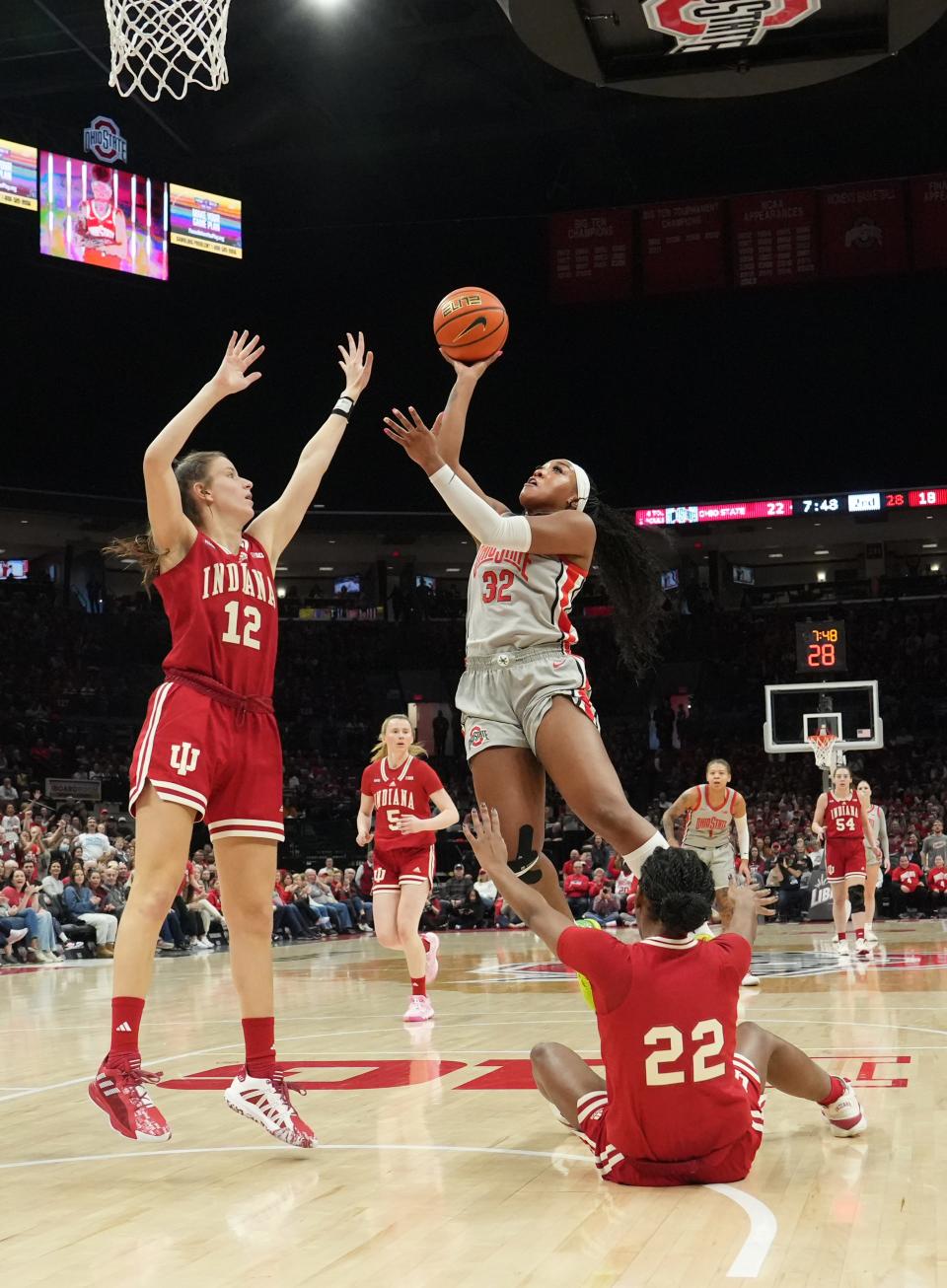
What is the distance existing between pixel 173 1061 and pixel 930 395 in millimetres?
27732

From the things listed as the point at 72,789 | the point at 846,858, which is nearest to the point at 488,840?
the point at 846,858

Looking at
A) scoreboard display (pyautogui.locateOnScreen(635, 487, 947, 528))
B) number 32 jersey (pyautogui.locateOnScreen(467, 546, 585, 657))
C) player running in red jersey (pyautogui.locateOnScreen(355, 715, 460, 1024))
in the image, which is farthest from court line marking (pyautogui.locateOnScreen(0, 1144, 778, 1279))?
scoreboard display (pyautogui.locateOnScreen(635, 487, 947, 528))

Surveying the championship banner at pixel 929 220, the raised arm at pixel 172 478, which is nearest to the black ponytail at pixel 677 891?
the raised arm at pixel 172 478

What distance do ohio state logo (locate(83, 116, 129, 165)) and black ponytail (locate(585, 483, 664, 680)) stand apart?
19871mm

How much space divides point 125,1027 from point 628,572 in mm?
2647

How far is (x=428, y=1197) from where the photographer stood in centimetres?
348

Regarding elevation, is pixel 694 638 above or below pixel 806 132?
below

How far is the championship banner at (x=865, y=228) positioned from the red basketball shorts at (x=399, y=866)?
62.7 ft

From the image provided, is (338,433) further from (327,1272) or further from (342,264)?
(342,264)

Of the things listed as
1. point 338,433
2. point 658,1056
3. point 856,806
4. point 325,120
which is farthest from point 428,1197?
point 325,120

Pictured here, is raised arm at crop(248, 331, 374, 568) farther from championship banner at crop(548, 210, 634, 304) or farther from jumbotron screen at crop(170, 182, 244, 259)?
championship banner at crop(548, 210, 634, 304)

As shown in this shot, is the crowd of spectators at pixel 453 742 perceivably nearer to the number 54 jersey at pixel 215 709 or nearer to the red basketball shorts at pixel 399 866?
the red basketball shorts at pixel 399 866

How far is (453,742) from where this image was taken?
3403 centimetres

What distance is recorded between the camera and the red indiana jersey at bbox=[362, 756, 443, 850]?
28.7 feet
